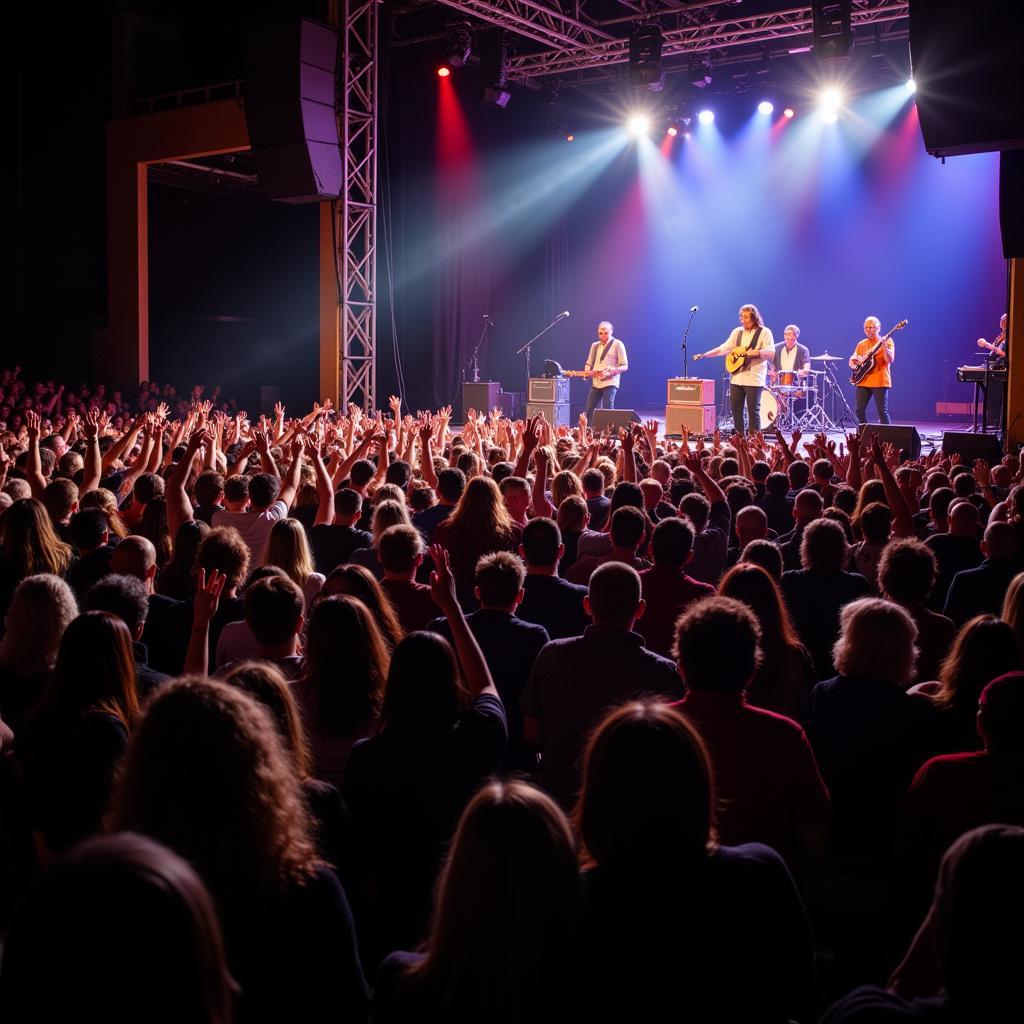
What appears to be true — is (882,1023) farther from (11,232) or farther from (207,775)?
(11,232)

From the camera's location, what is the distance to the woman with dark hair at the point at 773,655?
359 centimetres

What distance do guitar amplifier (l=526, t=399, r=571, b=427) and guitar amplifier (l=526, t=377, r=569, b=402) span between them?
0.23ft

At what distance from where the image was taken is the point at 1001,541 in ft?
15.6

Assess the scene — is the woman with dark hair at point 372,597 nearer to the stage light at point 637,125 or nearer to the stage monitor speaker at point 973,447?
the stage monitor speaker at point 973,447

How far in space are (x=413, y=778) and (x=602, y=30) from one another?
16.4 meters

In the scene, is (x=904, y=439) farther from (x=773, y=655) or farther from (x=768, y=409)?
(x=773, y=655)

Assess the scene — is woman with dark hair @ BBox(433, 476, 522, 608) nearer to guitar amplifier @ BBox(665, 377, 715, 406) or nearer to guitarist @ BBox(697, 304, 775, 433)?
guitarist @ BBox(697, 304, 775, 433)

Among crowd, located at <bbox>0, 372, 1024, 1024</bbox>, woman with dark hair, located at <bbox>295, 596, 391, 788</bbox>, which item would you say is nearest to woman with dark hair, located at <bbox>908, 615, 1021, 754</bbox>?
crowd, located at <bbox>0, 372, 1024, 1024</bbox>

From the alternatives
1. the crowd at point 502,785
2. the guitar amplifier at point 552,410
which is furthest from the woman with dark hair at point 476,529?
the guitar amplifier at point 552,410

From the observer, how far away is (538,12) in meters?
16.0

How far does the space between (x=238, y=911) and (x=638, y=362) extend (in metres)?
22.5

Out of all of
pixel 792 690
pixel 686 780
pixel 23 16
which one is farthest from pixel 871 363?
pixel 23 16

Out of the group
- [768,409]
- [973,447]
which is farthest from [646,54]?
[973,447]

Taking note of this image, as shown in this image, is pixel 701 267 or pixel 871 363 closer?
pixel 871 363
